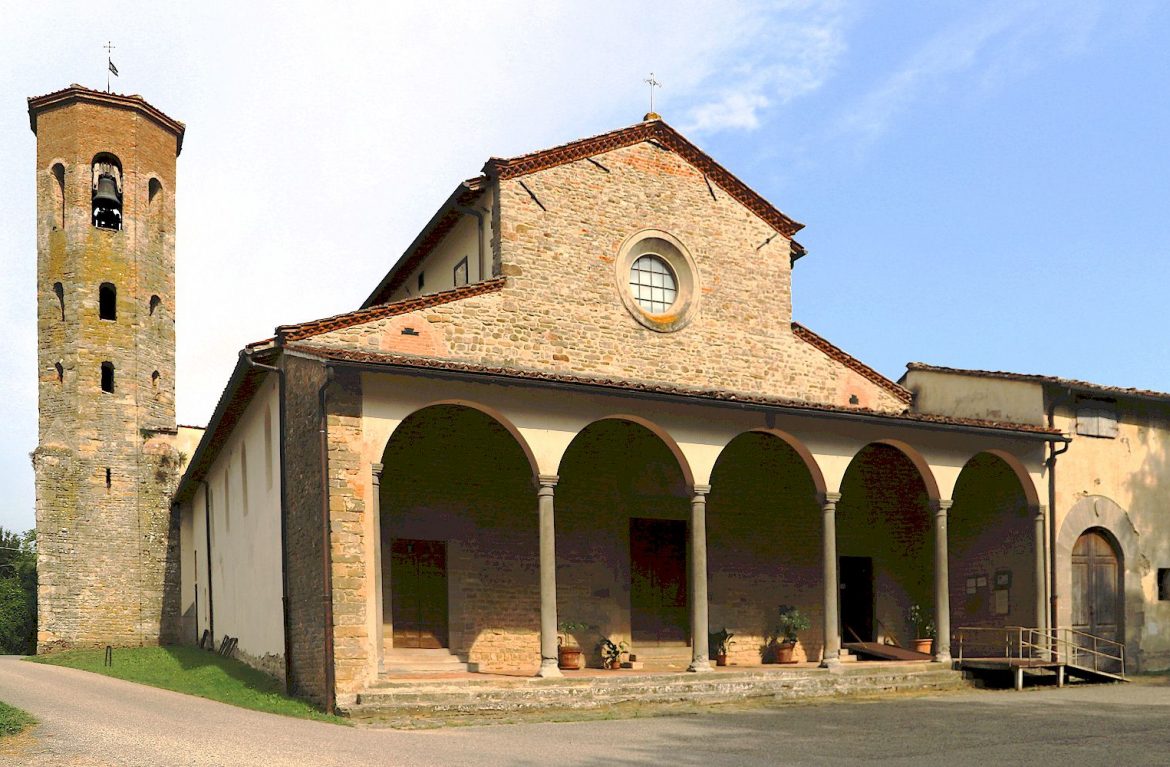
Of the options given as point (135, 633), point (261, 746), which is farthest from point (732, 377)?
point (135, 633)

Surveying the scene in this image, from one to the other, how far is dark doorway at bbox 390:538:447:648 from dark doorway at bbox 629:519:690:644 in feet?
11.8

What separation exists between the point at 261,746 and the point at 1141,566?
17.7 meters

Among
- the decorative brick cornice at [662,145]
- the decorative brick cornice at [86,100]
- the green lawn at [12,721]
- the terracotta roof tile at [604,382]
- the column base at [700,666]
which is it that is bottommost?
the column base at [700,666]

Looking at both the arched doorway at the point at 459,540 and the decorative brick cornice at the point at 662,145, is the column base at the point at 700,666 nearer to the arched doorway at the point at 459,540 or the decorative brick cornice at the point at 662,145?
the arched doorway at the point at 459,540

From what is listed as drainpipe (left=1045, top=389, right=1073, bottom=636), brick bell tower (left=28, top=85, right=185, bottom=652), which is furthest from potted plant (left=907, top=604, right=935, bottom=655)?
brick bell tower (left=28, top=85, right=185, bottom=652)

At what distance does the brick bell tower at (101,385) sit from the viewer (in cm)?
2967

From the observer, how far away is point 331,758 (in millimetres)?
10367

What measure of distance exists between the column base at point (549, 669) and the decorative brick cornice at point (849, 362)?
8789 millimetres

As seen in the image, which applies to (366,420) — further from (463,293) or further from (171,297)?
(171,297)

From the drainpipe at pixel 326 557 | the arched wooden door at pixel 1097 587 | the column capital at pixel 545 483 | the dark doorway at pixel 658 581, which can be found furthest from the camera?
the arched wooden door at pixel 1097 587

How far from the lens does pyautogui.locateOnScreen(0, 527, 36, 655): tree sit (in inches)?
2052

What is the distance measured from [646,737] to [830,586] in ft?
23.7

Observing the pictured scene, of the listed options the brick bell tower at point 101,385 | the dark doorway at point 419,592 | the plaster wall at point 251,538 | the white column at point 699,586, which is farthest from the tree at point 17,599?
the white column at point 699,586

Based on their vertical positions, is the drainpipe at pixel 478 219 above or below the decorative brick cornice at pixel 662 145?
below
